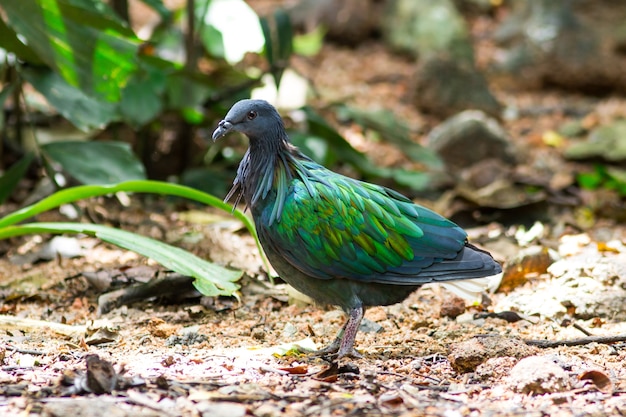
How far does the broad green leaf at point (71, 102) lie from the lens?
5.59m

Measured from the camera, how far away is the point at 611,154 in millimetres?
7961

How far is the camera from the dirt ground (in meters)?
3.02

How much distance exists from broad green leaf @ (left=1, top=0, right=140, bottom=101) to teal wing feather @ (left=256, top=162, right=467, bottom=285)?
2.08m

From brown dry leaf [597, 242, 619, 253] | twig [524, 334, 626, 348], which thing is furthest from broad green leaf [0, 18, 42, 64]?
brown dry leaf [597, 242, 619, 253]

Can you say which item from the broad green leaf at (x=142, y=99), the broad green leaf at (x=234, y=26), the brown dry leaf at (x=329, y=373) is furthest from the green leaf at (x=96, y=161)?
the brown dry leaf at (x=329, y=373)

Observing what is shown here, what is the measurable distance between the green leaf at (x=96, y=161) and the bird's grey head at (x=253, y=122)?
74.3 inches

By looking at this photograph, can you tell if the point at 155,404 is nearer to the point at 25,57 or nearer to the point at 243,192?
the point at 243,192

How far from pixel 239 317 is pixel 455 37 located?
6.51 metres

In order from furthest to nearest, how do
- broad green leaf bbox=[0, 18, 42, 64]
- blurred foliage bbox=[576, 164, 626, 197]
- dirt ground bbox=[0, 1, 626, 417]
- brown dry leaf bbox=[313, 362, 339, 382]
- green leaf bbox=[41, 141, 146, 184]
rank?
blurred foliage bbox=[576, 164, 626, 197]
green leaf bbox=[41, 141, 146, 184]
broad green leaf bbox=[0, 18, 42, 64]
brown dry leaf bbox=[313, 362, 339, 382]
dirt ground bbox=[0, 1, 626, 417]

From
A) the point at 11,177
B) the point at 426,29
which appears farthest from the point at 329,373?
the point at 426,29

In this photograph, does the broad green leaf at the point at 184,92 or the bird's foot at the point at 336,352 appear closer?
the bird's foot at the point at 336,352

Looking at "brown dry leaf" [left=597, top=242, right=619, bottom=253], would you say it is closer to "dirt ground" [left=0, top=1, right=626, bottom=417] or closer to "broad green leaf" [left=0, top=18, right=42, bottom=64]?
"dirt ground" [left=0, top=1, right=626, bottom=417]

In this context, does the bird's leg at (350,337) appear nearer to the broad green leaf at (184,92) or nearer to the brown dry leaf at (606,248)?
the brown dry leaf at (606,248)

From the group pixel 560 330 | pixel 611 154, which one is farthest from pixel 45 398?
pixel 611 154
